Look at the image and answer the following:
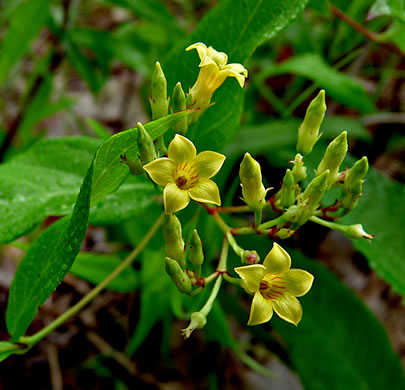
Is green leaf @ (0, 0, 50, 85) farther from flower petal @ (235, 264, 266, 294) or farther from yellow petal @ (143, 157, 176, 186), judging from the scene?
flower petal @ (235, 264, 266, 294)

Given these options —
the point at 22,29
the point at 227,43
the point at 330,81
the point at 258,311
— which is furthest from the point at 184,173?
the point at 22,29

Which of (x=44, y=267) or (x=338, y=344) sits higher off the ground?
(x=44, y=267)

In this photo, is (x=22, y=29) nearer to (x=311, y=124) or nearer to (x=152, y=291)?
(x=152, y=291)

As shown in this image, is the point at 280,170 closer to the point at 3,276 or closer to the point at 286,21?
the point at 286,21

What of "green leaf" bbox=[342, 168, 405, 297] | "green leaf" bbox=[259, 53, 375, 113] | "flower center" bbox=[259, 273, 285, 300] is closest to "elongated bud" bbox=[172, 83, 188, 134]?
"flower center" bbox=[259, 273, 285, 300]

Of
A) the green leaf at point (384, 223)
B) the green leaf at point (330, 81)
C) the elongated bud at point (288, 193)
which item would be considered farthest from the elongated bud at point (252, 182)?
the green leaf at point (330, 81)

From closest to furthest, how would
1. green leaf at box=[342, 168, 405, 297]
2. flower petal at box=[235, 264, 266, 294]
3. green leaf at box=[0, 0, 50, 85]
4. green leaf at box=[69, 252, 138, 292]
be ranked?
flower petal at box=[235, 264, 266, 294] < green leaf at box=[342, 168, 405, 297] < green leaf at box=[69, 252, 138, 292] < green leaf at box=[0, 0, 50, 85]
